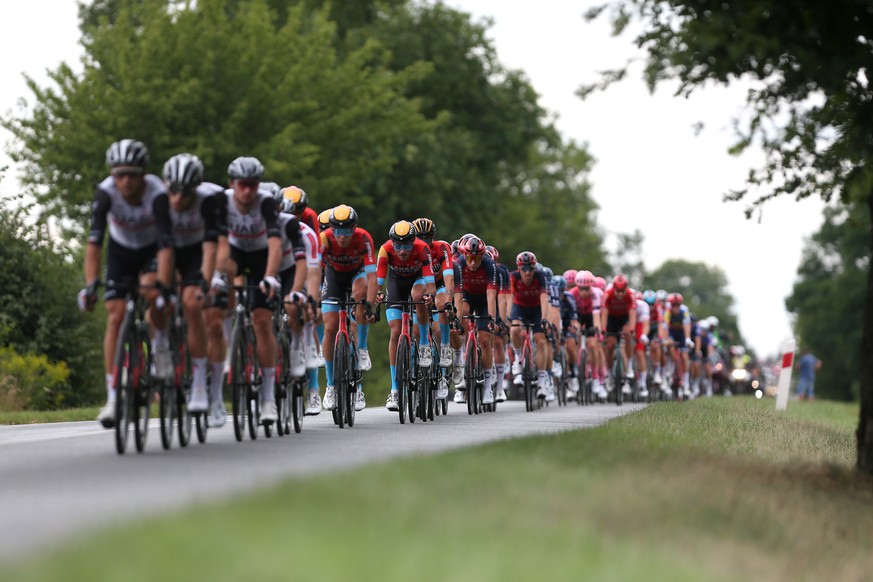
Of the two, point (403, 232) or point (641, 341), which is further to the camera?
point (641, 341)

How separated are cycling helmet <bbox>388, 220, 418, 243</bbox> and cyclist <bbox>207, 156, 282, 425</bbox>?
4440 millimetres

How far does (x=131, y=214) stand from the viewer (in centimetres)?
1261

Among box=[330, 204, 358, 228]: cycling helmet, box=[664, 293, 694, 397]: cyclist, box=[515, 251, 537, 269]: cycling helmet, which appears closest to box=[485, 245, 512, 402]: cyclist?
box=[515, 251, 537, 269]: cycling helmet

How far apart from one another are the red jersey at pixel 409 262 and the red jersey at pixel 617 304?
36.2 feet

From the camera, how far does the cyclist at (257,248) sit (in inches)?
554

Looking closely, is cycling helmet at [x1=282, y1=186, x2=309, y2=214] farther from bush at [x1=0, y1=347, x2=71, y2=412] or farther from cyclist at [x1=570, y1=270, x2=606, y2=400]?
cyclist at [x1=570, y1=270, x2=606, y2=400]

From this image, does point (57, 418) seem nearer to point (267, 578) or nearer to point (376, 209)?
point (267, 578)

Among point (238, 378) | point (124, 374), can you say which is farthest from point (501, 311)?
point (124, 374)

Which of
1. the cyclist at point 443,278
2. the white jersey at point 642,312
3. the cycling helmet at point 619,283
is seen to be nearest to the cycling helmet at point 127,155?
the cyclist at point 443,278

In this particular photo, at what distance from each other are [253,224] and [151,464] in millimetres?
3335

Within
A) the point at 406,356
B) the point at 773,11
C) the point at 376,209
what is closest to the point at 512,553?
the point at 773,11

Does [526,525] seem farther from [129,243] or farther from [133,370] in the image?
[129,243]

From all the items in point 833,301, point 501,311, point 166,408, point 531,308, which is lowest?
point 166,408

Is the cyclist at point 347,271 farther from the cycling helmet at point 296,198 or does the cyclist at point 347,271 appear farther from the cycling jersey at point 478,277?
the cycling jersey at point 478,277
